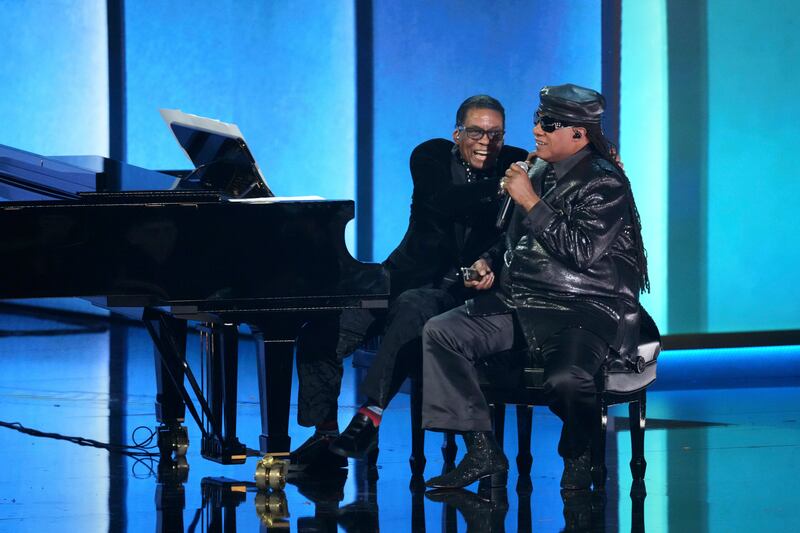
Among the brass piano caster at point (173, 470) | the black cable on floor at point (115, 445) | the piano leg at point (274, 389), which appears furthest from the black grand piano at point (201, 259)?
the black cable on floor at point (115, 445)

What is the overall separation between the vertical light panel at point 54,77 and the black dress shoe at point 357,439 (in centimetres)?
643

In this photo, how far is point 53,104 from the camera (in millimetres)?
9930

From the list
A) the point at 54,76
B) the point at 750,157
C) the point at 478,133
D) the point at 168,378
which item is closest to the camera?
the point at 478,133

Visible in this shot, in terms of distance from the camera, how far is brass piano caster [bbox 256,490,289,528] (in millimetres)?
3410

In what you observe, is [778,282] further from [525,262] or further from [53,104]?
[53,104]

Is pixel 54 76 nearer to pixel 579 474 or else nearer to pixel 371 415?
pixel 371 415

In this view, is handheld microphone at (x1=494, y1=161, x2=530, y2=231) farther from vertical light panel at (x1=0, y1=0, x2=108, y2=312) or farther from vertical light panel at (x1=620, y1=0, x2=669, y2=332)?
vertical light panel at (x1=0, y1=0, x2=108, y2=312)

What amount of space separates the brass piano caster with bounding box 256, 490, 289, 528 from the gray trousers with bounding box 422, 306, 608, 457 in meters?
0.50

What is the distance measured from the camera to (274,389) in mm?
3742

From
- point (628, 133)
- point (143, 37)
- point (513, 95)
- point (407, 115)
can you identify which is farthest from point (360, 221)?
point (143, 37)

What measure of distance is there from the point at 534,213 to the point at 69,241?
1350 mm

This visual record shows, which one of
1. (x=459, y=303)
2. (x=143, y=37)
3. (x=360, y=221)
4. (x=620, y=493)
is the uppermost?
(x=143, y=37)

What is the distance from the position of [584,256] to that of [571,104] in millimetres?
483


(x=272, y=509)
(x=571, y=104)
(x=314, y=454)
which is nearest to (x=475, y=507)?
(x=272, y=509)
